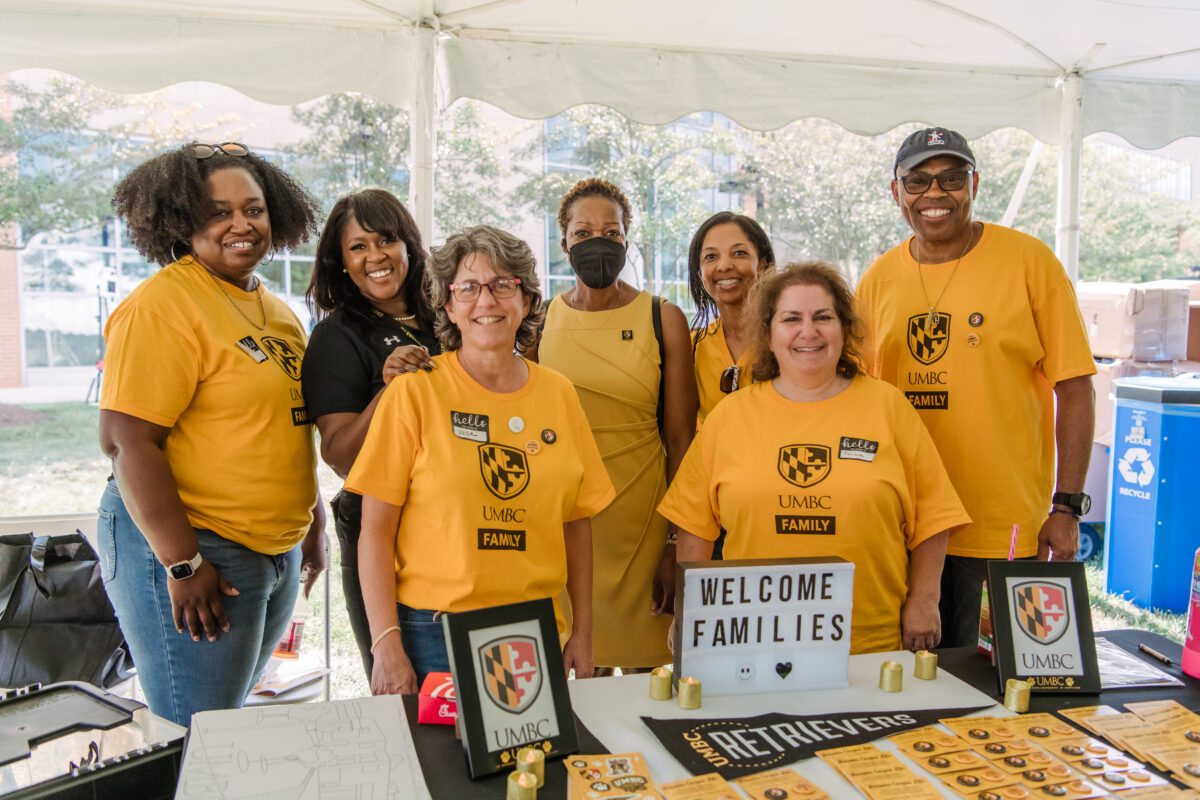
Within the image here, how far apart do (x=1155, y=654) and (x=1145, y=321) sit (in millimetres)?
4447

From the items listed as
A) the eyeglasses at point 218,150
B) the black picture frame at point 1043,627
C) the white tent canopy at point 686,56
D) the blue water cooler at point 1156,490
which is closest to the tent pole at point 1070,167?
the white tent canopy at point 686,56

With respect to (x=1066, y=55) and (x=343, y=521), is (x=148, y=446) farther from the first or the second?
(x=1066, y=55)

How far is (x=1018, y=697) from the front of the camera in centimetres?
168

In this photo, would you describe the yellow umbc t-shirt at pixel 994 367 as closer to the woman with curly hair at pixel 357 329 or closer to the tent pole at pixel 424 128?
the woman with curly hair at pixel 357 329

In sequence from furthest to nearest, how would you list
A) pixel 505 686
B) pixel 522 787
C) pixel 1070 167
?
1. pixel 1070 167
2. pixel 505 686
3. pixel 522 787

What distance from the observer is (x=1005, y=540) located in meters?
2.45

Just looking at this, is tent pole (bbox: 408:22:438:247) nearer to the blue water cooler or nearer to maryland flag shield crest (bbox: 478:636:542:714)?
maryland flag shield crest (bbox: 478:636:542:714)

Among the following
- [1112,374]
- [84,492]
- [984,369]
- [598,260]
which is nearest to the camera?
[984,369]

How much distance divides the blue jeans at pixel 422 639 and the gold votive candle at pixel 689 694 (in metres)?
0.53

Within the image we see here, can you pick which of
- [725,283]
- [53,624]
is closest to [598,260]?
[725,283]

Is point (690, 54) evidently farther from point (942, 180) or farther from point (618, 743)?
point (618, 743)

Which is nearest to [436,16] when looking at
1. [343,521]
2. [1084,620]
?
[343,521]

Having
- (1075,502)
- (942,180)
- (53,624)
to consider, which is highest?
(942,180)

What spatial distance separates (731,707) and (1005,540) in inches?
46.7
